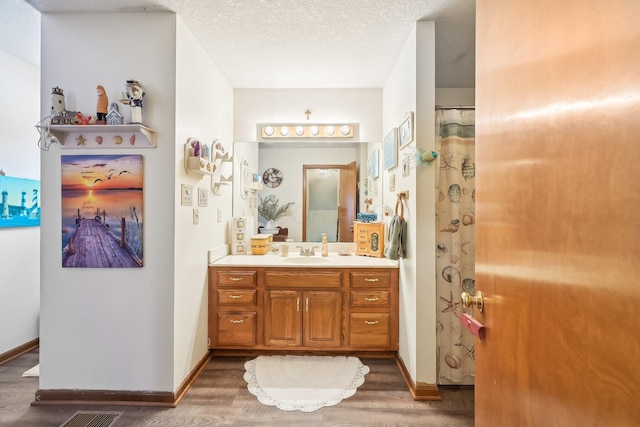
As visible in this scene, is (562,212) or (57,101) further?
(57,101)

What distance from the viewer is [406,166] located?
2.29 m

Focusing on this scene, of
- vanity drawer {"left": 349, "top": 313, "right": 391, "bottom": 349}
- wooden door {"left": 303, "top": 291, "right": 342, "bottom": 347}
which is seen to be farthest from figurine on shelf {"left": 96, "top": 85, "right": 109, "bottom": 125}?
vanity drawer {"left": 349, "top": 313, "right": 391, "bottom": 349}

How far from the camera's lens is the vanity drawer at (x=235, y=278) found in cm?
262

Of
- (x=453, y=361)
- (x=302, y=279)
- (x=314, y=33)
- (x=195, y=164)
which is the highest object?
(x=314, y=33)

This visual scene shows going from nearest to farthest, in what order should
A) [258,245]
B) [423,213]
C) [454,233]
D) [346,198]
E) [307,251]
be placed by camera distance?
[423,213]
[454,233]
[258,245]
[307,251]
[346,198]

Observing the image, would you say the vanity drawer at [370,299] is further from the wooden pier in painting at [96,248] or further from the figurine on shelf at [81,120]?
the figurine on shelf at [81,120]

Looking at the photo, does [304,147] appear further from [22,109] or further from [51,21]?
[22,109]

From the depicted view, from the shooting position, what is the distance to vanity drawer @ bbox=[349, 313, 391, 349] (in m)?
2.58

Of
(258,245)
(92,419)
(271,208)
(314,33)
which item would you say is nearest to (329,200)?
(271,208)

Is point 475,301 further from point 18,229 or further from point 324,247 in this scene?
point 18,229

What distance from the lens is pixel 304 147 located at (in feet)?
10.7

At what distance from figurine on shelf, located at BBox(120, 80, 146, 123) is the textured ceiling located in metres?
0.52

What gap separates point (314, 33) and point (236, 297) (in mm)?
2200

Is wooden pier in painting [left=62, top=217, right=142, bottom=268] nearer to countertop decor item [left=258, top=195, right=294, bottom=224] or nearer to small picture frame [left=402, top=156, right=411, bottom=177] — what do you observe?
countertop decor item [left=258, top=195, right=294, bottom=224]
